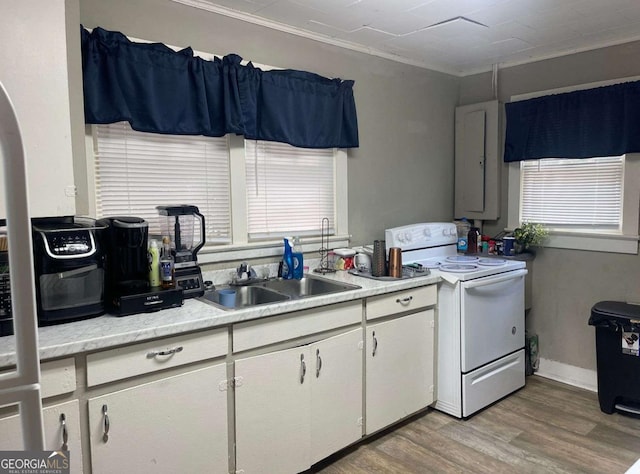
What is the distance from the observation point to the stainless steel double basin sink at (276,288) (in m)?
2.45

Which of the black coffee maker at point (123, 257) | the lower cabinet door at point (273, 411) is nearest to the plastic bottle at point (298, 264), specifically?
the lower cabinet door at point (273, 411)

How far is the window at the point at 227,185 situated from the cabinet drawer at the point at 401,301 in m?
0.69

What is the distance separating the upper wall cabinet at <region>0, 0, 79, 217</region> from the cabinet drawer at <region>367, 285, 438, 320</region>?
158 cm

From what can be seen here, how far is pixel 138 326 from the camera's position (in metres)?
1.75

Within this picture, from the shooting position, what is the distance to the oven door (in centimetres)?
292

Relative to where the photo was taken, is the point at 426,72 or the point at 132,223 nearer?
the point at 132,223

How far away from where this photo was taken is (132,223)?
1.98 metres

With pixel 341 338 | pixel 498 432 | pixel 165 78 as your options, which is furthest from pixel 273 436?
pixel 165 78

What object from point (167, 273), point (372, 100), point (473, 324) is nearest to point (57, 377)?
point (167, 273)

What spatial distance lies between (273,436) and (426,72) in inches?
120

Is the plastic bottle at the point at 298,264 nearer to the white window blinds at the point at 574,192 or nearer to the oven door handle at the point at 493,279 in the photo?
the oven door handle at the point at 493,279

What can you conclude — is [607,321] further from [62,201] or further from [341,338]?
[62,201]

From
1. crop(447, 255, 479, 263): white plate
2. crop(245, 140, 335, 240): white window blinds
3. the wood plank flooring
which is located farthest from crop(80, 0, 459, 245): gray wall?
the wood plank flooring

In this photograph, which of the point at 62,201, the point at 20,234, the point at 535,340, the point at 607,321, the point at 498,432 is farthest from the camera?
the point at 535,340
